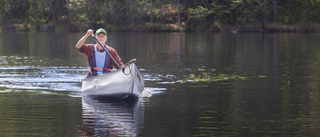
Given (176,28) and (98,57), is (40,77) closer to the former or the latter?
(98,57)

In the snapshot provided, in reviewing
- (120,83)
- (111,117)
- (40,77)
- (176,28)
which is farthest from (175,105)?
(176,28)

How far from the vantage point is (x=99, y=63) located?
1526cm

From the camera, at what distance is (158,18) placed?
305ft

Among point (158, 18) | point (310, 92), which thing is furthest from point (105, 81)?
point (158, 18)

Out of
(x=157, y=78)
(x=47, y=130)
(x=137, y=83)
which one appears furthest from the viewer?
(x=157, y=78)

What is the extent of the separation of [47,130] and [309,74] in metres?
13.1

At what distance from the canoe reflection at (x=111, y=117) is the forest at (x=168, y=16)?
207ft

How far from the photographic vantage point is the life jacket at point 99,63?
15164mm

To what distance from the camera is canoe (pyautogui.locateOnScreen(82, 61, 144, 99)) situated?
14.2 metres

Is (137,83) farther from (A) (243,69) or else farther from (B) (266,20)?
(B) (266,20)

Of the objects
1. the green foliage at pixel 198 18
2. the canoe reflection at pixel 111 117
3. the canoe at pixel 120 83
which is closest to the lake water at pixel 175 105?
the canoe reflection at pixel 111 117

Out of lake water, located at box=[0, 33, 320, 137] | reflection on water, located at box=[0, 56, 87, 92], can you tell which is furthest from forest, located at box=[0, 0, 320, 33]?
lake water, located at box=[0, 33, 320, 137]

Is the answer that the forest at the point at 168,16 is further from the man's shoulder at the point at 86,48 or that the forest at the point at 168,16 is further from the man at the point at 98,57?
the man's shoulder at the point at 86,48

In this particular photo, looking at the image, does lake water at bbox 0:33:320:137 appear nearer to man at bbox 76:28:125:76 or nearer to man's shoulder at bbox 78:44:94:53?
man at bbox 76:28:125:76
